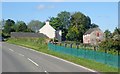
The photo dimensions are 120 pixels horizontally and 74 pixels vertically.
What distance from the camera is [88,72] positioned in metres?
22.4

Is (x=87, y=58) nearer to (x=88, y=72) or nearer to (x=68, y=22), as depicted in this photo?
(x=88, y=72)

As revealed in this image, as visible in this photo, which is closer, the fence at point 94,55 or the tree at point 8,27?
the fence at point 94,55

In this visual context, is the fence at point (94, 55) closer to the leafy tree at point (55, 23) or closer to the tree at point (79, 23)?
the tree at point (79, 23)

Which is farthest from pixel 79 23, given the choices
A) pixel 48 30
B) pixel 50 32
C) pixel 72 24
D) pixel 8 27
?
pixel 8 27

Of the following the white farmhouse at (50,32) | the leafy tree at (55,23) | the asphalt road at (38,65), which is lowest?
the asphalt road at (38,65)

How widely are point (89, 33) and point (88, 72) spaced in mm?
112037

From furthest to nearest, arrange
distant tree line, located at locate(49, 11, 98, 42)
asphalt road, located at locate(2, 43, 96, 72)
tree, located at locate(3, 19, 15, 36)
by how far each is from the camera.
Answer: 1. tree, located at locate(3, 19, 15, 36)
2. distant tree line, located at locate(49, 11, 98, 42)
3. asphalt road, located at locate(2, 43, 96, 72)

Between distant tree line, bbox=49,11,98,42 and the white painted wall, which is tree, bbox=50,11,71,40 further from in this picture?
the white painted wall

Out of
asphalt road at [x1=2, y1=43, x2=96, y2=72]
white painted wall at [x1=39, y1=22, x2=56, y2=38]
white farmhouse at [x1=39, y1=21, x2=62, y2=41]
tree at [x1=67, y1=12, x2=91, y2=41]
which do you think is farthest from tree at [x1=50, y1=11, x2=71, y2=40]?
asphalt road at [x1=2, y1=43, x2=96, y2=72]

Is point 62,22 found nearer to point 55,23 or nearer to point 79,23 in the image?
point 55,23

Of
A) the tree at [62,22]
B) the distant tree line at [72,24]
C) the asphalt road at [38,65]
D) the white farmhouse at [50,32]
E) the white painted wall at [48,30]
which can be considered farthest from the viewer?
the tree at [62,22]

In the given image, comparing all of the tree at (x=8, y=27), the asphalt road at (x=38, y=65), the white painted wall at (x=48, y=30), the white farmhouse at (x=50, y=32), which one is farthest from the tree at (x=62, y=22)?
the asphalt road at (x=38, y=65)

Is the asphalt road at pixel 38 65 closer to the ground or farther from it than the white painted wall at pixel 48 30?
closer to the ground

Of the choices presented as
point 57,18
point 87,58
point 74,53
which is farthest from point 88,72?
point 57,18
